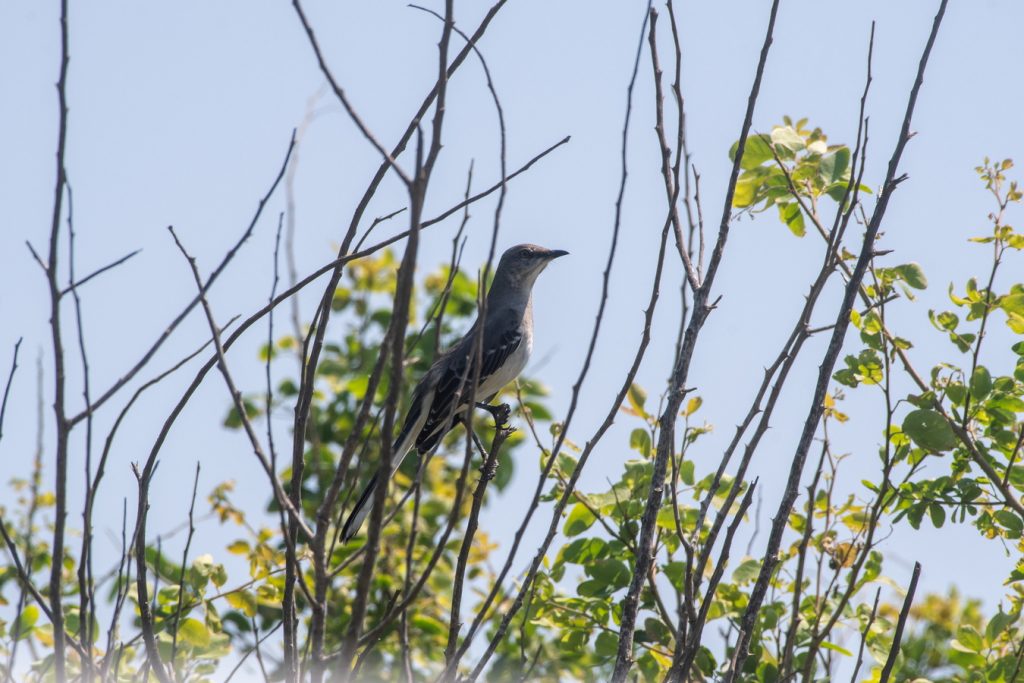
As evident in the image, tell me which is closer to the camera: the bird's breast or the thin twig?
the thin twig

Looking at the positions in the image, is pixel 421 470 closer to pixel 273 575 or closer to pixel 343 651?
pixel 343 651

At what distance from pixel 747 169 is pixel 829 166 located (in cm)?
30

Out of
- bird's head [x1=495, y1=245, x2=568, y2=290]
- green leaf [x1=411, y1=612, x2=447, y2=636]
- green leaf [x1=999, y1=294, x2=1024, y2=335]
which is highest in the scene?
bird's head [x1=495, y1=245, x2=568, y2=290]

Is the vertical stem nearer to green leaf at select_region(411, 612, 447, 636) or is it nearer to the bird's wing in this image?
the bird's wing

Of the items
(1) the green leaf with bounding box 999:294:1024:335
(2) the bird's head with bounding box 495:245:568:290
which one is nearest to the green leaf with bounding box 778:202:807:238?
(1) the green leaf with bounding box 999:294:1024:335

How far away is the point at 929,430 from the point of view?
3.74 m

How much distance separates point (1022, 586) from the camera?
4031 millimetres

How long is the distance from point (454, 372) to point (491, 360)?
0.73ft

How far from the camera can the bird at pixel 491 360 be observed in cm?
573

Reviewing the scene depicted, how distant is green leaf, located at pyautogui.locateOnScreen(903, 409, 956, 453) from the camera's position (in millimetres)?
3729

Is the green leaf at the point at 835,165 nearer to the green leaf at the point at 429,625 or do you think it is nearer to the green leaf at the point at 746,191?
the green leaf at the point at 746,191

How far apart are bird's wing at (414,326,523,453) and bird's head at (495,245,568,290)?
27.7 inches

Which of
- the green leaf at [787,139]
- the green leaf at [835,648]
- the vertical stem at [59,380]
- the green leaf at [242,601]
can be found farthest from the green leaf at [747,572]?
A: the vertical stem at [59,380]

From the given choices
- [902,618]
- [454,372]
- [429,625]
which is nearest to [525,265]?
[454,372]
